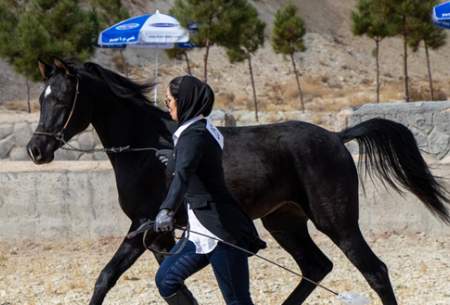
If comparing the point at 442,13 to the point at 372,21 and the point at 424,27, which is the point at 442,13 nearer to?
the point at 424,27

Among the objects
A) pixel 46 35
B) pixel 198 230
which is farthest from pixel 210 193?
pixel 46 35

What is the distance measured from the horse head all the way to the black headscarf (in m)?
1.91

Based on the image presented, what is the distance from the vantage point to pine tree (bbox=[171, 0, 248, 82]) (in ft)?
102

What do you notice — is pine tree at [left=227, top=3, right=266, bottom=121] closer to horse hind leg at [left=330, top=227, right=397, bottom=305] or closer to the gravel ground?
the gravel ground

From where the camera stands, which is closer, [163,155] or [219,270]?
[219,270]

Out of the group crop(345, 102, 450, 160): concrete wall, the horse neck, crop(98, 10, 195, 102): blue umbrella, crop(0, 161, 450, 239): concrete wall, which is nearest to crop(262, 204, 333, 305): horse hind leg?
the horse neck

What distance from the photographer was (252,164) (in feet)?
20.6

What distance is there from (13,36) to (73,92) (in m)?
24.0

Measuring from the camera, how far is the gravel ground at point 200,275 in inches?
279

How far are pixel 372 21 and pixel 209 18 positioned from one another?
6.47m

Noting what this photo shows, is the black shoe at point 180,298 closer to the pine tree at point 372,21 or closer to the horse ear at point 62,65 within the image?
the horse ear at point 62,65

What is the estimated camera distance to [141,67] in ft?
131

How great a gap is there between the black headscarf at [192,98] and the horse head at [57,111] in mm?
1909

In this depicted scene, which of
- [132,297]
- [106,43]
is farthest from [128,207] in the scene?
[106,43]
